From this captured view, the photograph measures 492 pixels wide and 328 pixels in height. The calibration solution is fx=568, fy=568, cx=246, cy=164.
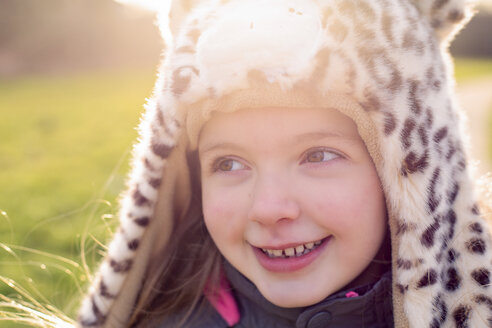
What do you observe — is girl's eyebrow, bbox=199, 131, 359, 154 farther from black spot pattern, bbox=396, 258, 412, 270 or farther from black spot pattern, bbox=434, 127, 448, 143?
black spot pattern, bbox=396, 258, 412, 270

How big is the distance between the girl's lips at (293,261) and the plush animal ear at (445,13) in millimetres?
730

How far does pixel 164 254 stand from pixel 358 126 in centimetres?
95

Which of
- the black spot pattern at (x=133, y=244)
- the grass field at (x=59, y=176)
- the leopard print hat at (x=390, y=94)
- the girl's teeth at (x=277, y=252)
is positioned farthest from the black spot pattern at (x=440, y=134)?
the grass field at (x=59, y=176)

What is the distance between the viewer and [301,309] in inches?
72.2

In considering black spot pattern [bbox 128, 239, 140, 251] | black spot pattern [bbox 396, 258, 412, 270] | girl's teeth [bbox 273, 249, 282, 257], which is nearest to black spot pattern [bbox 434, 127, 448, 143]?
black spot pattern [bbox 396, 258, 412, 270]

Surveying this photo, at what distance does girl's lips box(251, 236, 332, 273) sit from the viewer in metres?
1.71

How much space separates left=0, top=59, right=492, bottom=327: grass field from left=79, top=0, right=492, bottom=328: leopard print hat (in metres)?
0.81

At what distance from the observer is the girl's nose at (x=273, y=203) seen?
5.29 ft

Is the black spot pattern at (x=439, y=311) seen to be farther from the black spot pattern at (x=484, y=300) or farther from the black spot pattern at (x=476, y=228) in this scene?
the black spot pattern at (x=476, y=228)

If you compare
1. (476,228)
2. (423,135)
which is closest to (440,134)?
(423,135)

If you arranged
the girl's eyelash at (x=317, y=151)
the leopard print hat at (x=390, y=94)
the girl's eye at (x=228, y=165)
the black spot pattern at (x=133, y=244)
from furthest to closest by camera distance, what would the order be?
the black spot pattern at (x=133, y=244)
the girl's eye at (x=228, y=165)
the girl's eyelash at (x=317, y=151)
the leopard print hat at (x=390, y=94)

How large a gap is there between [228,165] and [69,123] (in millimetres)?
7910

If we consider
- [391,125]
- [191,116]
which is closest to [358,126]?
[391,125]

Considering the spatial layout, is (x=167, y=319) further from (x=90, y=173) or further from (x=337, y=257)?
(x=90, y=173)
